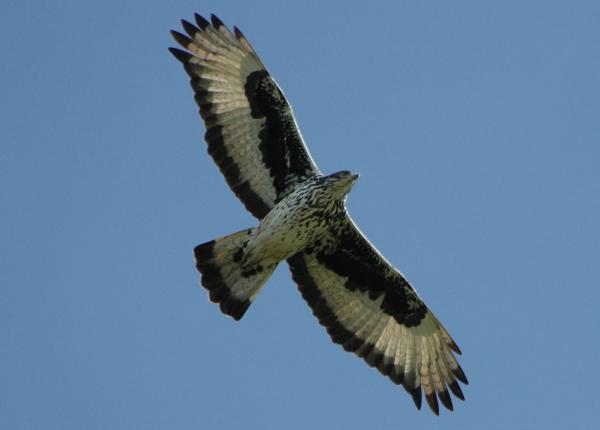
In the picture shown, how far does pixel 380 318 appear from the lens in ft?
43.0

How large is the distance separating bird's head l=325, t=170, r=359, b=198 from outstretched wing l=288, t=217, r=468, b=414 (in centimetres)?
98

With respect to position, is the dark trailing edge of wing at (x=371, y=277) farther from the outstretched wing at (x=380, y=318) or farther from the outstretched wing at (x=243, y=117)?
the outstretched wing at (x=243, y=117)

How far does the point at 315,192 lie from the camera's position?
469 inches

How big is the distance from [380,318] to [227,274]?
1928 mm

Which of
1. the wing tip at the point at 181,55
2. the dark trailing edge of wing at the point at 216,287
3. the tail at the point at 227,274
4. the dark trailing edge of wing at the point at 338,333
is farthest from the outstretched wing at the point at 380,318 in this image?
the wing tip at the point at 181,55

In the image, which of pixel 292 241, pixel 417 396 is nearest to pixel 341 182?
pixel 292 241

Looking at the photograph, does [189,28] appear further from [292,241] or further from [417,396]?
Answer: [417,396]

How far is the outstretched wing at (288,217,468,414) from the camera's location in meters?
12.8

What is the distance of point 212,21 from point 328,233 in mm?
2601

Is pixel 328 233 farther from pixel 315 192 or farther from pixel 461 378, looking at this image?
pixel 461 378

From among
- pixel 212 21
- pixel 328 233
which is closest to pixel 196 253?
pixel 328 233

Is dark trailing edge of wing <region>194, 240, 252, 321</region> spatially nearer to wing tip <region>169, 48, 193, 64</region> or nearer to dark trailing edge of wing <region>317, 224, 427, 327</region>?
dark trailing edge of wing <region>317, 224, 427, 327</region>

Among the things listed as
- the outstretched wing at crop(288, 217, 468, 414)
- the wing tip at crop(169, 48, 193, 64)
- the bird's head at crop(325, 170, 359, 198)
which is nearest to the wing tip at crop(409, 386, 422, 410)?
the outstretched wing at crop(288, 217, 468, 414)

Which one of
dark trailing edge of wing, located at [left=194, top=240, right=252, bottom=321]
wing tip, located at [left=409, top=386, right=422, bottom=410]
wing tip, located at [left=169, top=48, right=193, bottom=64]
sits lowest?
wing tip, located at [left=409, top=386, right=422, bottom=410]
